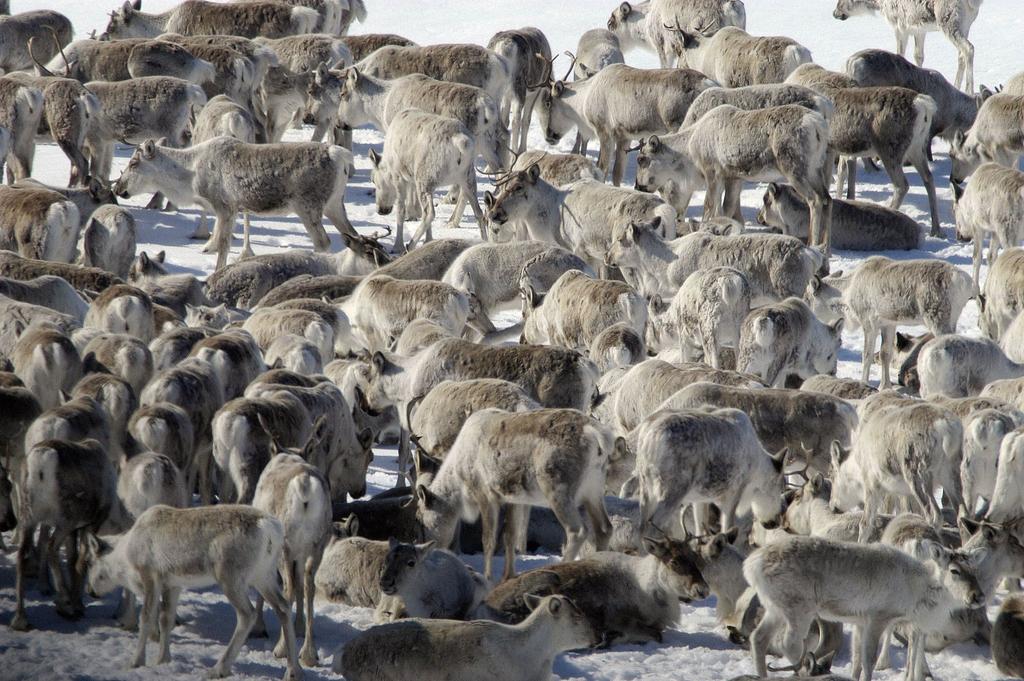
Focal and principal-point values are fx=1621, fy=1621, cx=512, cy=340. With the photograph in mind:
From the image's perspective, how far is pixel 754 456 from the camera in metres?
9.50

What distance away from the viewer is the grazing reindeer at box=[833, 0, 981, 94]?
71.9 feet

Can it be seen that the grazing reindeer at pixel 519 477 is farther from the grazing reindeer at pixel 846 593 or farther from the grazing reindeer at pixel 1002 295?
the grazing reindeer at pixel 1002 295

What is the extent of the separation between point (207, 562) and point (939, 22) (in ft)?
56.2

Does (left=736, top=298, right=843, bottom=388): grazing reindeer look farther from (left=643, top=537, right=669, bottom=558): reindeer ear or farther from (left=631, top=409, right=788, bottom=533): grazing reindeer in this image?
(left=643, top=537, right=669, bottom=558): reindeer ear

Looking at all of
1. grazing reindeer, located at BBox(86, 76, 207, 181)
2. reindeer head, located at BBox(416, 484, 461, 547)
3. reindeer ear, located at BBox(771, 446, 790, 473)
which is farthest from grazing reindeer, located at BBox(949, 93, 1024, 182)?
reindeer head, located at BBox(416, 484, 461, 547)

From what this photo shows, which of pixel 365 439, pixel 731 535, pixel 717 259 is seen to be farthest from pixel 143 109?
pixel 731 535

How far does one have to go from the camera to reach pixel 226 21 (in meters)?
24.0

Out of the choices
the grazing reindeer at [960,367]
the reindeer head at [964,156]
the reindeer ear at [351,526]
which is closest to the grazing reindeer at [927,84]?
the reindeer head at [964,156]

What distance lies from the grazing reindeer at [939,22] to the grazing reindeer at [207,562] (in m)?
16.1

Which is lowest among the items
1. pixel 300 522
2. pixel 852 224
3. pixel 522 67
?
pixel 300 522

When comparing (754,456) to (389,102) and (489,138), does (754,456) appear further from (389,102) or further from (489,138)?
(389,102)

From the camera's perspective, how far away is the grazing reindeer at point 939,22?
2192cm

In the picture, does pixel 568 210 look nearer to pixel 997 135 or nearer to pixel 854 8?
pixel 997 135

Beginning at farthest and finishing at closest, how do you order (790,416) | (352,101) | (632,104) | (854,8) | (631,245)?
(854,8) < (352,101) < (632,104) < (631,245) < (790,416)
